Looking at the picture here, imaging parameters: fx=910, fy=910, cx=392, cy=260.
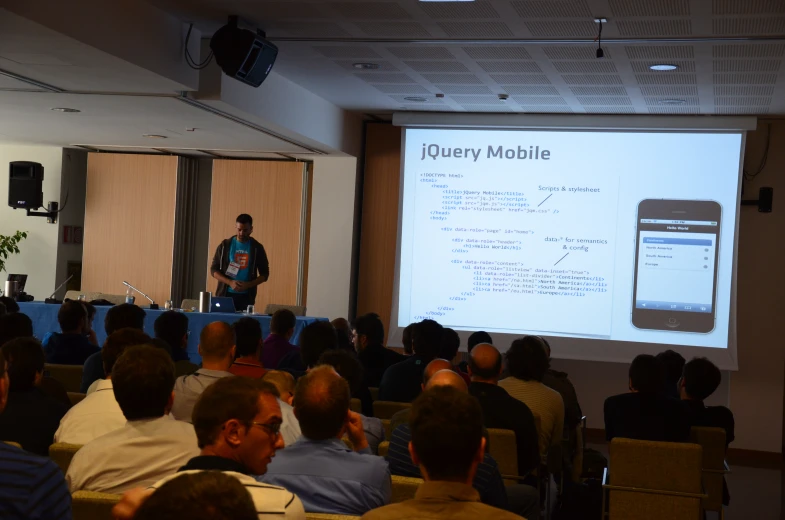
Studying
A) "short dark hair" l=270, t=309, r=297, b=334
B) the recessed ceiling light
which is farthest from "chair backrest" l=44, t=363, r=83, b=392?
the recessed ceiling light

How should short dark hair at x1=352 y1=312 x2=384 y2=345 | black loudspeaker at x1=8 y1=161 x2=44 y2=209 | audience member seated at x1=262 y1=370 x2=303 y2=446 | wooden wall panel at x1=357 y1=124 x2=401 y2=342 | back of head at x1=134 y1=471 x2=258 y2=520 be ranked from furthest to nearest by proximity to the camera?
black loudspeaker at x1=8 y1=161 x2=44 y2=209
wooden wall panel at x1=357 y1=124 x2=401 y2=342
short dark hair at x1=352 y1=312 x2=384 y2=345
audience member seated at x1=262 y1=370 x2=303 y2=446
back of head at x1=134 y1=471 x2=258 y2=520

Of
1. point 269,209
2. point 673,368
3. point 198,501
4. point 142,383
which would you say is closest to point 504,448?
point 142,383

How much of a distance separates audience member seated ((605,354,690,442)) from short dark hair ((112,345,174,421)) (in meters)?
2.76

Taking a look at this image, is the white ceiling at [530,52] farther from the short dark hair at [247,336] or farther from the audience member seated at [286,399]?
the audience member seated at [286,399]

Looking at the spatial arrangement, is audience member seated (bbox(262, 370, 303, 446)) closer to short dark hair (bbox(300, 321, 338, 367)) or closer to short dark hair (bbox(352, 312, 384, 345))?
short dark hair (bbox(300, 321, 338, 367))

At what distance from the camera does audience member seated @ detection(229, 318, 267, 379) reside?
4970 millimetres

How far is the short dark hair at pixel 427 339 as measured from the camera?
5.54m

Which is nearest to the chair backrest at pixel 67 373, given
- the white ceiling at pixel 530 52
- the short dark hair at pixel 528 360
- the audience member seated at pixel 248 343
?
the audience member seated at pixel 248 343

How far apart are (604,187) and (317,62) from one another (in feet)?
10.8

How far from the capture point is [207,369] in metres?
4.11

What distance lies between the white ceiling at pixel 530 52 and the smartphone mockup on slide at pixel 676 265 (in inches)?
39.0

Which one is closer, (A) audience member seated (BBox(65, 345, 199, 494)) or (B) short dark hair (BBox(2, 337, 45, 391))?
(A) audience member seated (BBox(65, 345, 199, 494))

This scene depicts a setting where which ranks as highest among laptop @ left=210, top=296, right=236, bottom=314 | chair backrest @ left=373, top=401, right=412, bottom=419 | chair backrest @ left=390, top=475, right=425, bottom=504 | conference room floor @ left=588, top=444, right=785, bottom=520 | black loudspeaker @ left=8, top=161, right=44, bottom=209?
black loudspeaker @ left=8, top=161, right=44, bottom=209

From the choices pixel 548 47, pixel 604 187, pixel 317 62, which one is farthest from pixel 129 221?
pixel 548 47
